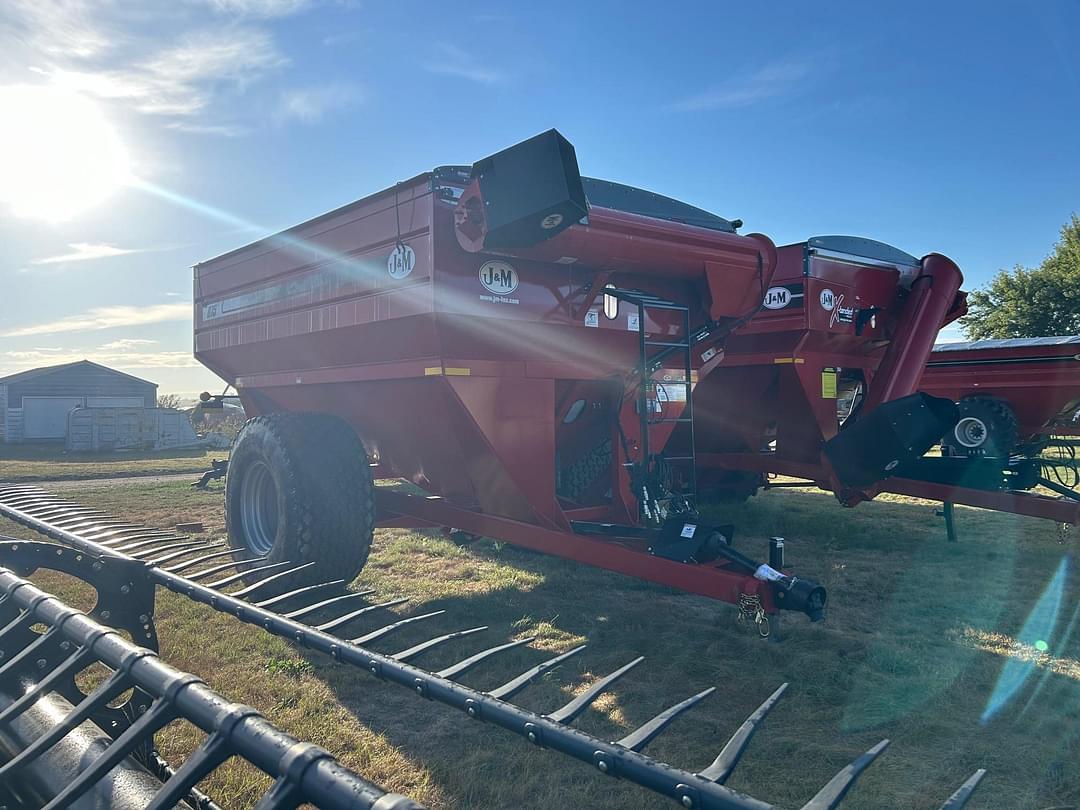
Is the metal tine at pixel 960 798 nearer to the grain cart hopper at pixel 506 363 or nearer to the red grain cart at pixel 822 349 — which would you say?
the grain cart hopper at pixel 506 363

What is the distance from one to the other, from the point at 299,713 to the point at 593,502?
2348mm

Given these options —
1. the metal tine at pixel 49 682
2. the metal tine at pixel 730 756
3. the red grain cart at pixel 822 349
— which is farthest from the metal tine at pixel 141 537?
the red grain cart at pixel 822 349

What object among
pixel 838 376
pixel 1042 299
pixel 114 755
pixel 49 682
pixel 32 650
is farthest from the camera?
pixel 1042 299

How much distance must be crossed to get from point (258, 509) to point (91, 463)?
15138 millimetres

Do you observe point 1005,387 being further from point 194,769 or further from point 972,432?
point 194,769

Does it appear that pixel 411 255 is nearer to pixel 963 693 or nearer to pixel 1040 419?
pixel 963 693

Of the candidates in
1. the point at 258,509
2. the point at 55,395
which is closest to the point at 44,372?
the point at 55,395

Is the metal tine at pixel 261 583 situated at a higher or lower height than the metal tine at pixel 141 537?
lower

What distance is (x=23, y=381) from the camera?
29516 millimetres

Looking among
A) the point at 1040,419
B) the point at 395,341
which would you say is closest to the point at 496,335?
the point at 395,341

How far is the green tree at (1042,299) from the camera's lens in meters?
25.2

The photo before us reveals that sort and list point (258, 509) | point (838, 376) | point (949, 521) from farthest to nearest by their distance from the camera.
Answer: point (838, 376) < point (949, 521) < point (258, 509)

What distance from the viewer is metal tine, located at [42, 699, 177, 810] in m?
1.76

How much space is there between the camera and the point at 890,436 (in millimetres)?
4812
